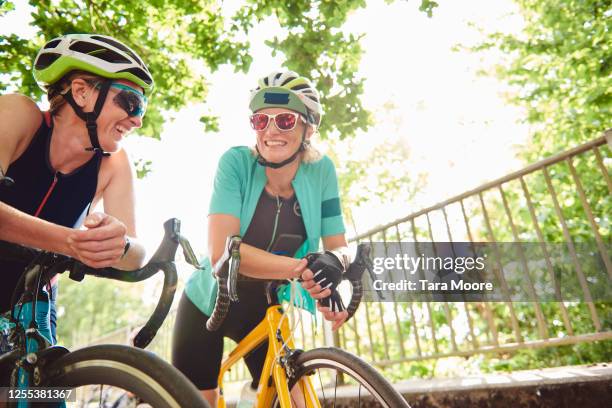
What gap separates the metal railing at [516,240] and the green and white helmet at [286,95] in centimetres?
135

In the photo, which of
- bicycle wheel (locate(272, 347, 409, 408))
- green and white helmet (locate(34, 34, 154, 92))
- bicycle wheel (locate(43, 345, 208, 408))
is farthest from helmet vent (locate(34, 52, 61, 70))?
bicycle wheel (locate(272, 347, 409, 408))

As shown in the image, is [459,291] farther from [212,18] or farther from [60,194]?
[212,18]

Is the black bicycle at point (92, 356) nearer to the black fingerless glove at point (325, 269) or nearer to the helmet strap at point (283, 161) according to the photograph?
the black fingerless glove at point (325, 269)

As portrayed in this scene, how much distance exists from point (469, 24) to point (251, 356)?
35.8ft

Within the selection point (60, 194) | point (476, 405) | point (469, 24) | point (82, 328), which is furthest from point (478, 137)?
point (82, 328)

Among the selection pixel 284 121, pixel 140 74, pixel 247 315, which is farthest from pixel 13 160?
pixel 247 315

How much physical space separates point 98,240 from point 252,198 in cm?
120

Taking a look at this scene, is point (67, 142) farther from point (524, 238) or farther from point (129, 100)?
point (524, 238)

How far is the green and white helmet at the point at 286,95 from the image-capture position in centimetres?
251

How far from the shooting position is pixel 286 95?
99.2 inches

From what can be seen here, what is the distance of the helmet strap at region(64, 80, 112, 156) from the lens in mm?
1873

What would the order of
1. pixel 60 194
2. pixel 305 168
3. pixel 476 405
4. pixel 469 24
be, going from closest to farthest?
1. pixel 60 194
2. pixel 305 168
3. pixel 476 405
4. pixel 469 24

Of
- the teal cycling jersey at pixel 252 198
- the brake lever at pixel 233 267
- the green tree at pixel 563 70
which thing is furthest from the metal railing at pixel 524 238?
the brake lever at pixel 233 267

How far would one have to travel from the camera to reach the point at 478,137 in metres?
12.0
